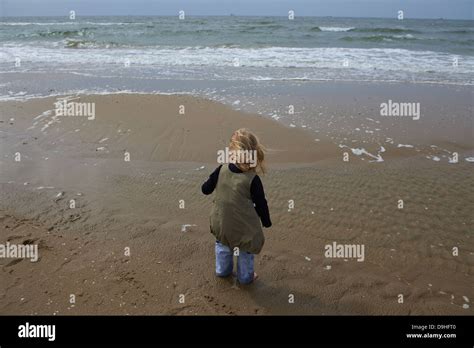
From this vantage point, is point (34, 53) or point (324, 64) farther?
point (34, 53)

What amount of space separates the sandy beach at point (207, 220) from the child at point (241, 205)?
360mm

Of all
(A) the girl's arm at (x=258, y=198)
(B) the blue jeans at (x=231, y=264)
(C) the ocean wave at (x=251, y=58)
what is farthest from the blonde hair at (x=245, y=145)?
(C) the ocean wave at (x=251, y=58)

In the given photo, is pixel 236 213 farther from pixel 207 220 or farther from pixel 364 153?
pixel 364 153

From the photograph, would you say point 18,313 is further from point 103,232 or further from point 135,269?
point 103,232

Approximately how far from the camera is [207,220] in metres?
4.24

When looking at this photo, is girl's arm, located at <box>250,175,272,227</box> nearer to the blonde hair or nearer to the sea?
the blonde hair

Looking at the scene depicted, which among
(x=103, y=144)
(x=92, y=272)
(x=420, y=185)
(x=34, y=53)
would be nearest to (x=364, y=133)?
(x=420, y=185)

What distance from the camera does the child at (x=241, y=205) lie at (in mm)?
2988

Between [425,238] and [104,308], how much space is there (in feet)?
10.7

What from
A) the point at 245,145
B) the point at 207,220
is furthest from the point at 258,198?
the point at 207,220

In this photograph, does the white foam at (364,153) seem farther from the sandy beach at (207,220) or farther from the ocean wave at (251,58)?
the ocean wave at (251,58)

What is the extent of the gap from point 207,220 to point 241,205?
1.28m

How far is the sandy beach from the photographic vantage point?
312 centimetres

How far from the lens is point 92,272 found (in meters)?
3.35
